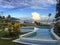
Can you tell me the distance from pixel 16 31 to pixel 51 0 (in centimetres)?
667

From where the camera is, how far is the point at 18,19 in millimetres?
15094

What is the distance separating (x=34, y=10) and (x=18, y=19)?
1.85 meters

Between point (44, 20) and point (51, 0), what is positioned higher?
point (51, 0)

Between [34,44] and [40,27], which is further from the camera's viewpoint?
[40,27]

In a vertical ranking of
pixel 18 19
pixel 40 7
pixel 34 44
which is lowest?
pixel 34 44

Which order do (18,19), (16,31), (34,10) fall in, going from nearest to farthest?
(16,31) → (18,19) → (34,10)

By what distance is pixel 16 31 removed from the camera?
10578 millimetres

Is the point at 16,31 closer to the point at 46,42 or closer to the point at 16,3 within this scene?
the point at 46,42

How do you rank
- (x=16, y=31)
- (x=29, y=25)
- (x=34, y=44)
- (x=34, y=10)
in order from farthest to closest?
1. (x=29, y=25)
2. (x=34, y=10)
3. (x=16, y=31)
4. (x=34, y=44)

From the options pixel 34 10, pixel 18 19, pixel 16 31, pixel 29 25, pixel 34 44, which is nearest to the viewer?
pixel 34 44

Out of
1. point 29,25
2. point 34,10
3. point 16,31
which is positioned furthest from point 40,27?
point 16,31

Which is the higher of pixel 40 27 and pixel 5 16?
pixel 5 16

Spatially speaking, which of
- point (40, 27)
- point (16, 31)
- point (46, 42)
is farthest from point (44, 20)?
point (46, 42)

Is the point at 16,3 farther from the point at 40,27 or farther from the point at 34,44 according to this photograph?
the point at 34,44
